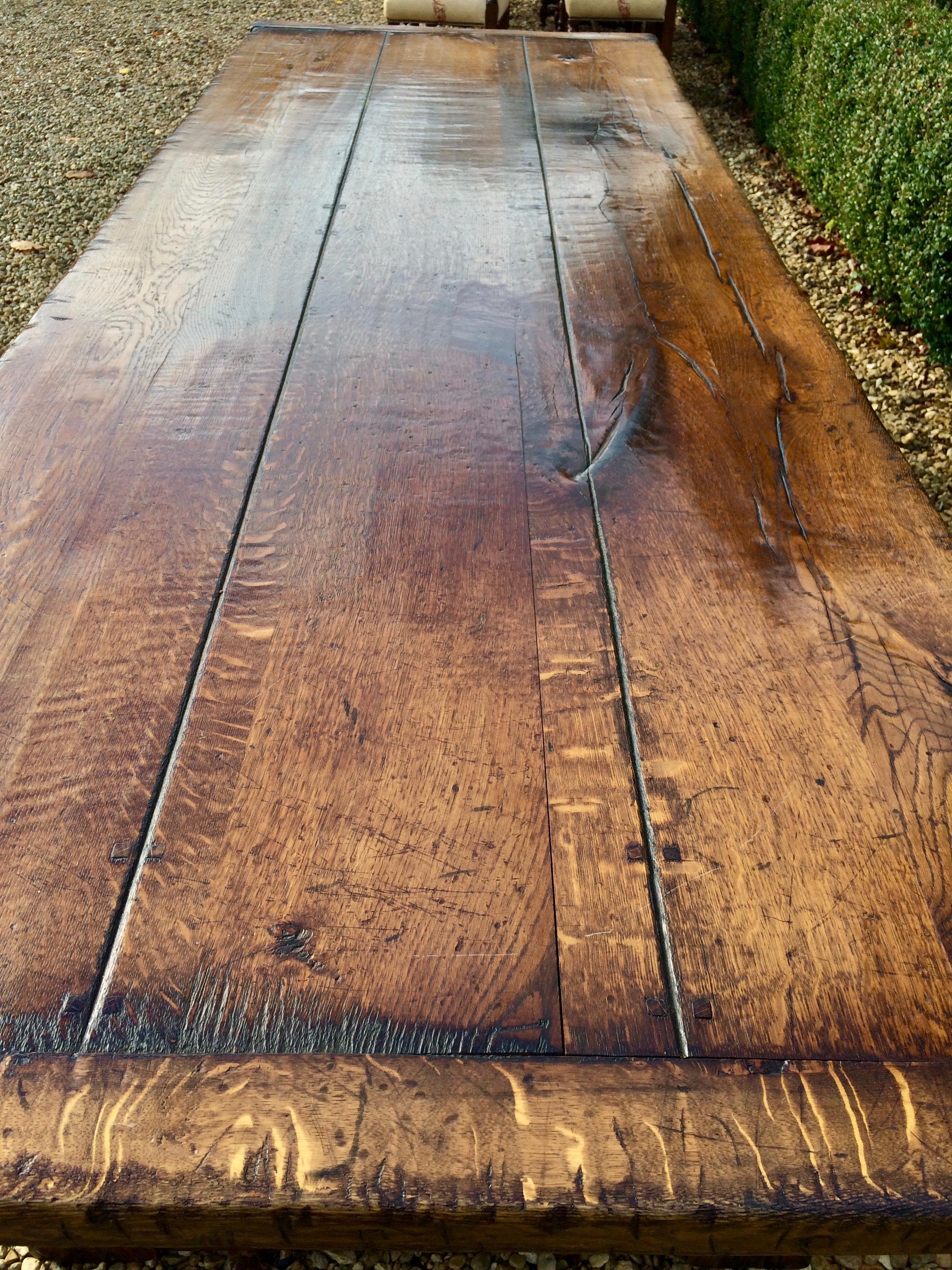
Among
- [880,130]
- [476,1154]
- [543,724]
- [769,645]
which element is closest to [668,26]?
[880,130]

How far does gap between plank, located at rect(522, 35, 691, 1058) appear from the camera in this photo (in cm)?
71

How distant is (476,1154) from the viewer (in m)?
0.63

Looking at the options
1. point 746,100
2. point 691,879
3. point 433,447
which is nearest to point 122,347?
point 433,447

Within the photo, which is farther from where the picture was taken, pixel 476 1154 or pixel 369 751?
pixel 369 751

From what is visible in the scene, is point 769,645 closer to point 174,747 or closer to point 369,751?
point 369,751

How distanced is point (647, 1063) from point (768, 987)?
0.10 meters

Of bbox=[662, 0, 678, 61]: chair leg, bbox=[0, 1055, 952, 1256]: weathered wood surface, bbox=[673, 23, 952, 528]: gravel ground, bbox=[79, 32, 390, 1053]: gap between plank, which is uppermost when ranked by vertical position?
bbox=[662, 0, 678, 61]: chair leg

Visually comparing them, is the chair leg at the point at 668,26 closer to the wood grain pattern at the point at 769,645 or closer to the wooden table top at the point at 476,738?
the wood grain pattern at the point at 769,645

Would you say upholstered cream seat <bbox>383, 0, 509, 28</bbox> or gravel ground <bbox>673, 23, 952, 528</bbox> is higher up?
upholstered cream seat <bbox>383, 0, 509, 28</bbox>

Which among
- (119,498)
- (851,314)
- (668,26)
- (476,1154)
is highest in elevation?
(668,26)

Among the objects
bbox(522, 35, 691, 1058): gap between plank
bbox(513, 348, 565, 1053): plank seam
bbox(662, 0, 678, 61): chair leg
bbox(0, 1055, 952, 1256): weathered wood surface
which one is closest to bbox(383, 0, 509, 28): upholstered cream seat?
bbox(662, 0, 678, 61): chair leg

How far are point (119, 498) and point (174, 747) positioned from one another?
0.40 metres

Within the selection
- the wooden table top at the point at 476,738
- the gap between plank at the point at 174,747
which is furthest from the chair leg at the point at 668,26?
the gap between plank at the point at 174,747

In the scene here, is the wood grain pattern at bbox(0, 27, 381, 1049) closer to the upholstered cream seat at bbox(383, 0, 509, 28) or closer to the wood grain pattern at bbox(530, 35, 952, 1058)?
the wood grain pattern at bbox(530, 35, 952, 1058)
